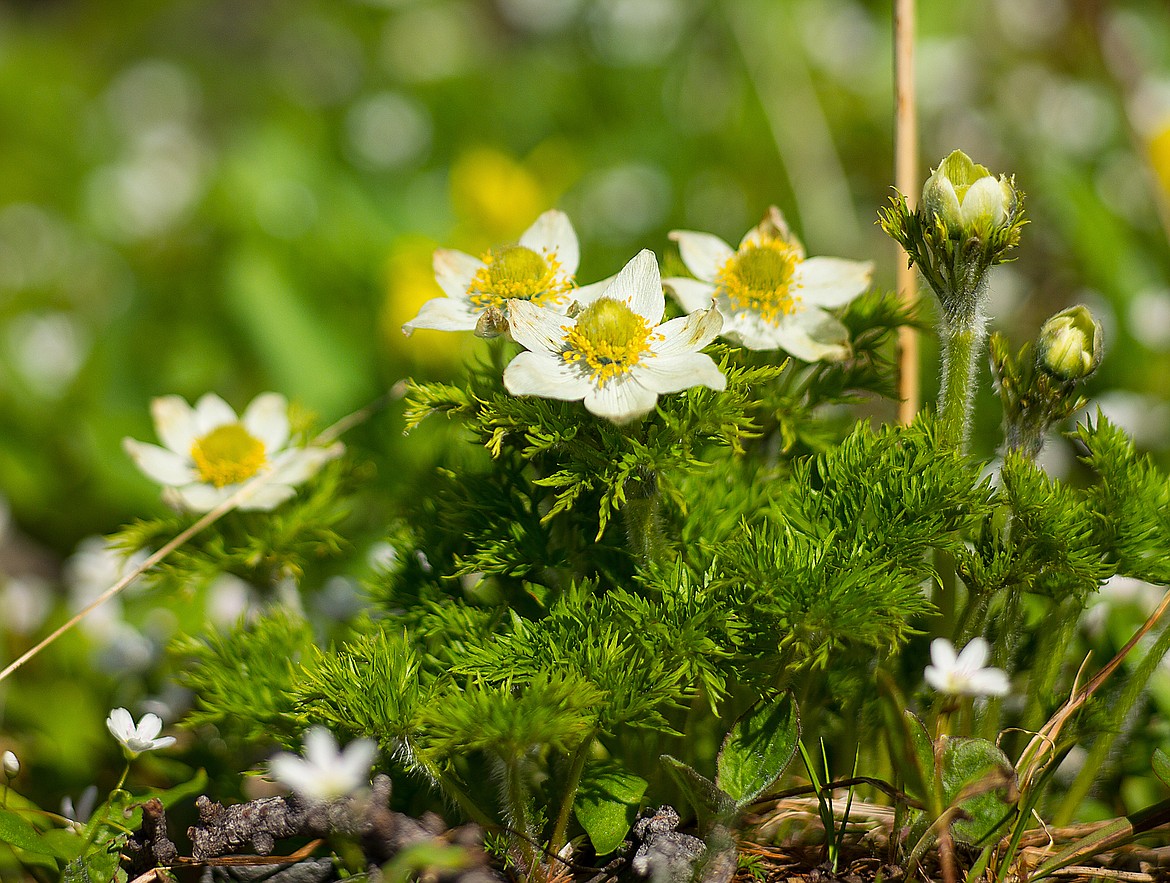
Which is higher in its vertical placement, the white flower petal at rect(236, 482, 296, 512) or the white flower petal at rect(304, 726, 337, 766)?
the white flower petal at rect(236, 482, 296, 512)

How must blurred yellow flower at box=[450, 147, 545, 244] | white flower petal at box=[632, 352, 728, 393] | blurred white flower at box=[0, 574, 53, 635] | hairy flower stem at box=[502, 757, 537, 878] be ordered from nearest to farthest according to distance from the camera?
white flower petal at box=[632, 352, 728, 393] < hairy flower stem at box=[502, 757, 537, 878] < blurred white flower at box=[0, 574, 53, 635] < blurred yellow flower at box=[450, 147, 545, 244]

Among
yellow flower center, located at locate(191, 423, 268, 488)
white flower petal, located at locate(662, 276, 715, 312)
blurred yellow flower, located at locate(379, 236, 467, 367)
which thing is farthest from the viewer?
blurred yellow flower, located at locate(379, 236, 467, 367)

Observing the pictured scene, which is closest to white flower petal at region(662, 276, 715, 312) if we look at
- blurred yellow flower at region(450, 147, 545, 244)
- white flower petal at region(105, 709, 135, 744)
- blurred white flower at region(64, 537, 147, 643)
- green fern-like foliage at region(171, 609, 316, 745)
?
green fern-like foliage at region(171, 609, 316, 745)

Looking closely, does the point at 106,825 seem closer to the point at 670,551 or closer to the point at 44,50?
the point at 670,551

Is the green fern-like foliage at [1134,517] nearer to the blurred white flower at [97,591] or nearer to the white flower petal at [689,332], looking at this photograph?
the white flower petal at [689,332]

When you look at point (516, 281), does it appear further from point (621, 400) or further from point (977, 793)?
point (977, 793)

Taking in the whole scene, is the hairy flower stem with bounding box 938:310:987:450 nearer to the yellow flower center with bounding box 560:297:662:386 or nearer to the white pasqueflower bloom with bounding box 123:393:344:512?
the yellow flower center with bounding box 560:297:662:386
